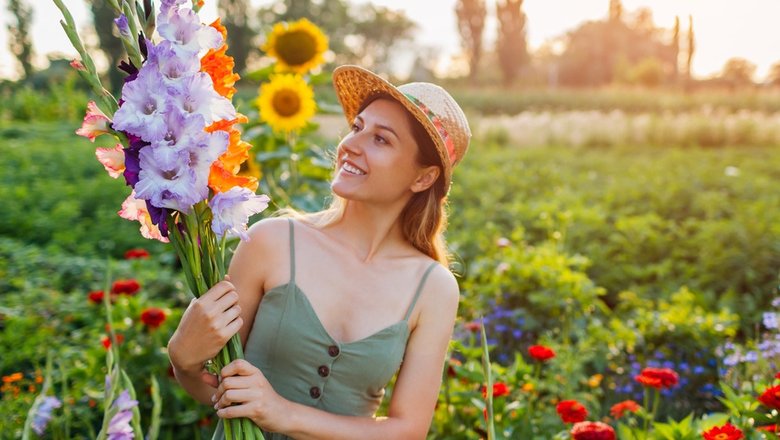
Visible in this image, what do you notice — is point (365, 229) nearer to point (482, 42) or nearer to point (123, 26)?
point (123, 26)

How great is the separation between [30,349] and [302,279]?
Answer: 1.89 metres

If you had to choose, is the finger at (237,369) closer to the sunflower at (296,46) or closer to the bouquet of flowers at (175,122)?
the bouquet of flowers at (175,122)

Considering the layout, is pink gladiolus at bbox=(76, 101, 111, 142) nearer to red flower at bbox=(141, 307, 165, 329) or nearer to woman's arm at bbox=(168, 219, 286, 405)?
woman's arm at bbox=(168, 219, 286, 405)

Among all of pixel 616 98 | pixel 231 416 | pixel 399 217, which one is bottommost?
pixel 616 98

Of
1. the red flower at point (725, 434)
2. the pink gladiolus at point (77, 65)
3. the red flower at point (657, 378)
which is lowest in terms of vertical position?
the red flower at point (657, 378)

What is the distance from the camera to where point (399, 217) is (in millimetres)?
1854

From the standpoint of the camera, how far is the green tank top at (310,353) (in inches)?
64.0

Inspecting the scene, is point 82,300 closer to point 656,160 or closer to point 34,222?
point 34,222

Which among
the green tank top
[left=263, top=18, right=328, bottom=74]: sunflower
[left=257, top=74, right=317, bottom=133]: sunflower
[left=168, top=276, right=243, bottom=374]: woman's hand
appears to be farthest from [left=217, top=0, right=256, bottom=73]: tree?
[left=168, top=276, right=243, bottom=374]: woman's hand

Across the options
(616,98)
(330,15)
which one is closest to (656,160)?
(616,98)

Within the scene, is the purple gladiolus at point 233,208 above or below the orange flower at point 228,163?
below

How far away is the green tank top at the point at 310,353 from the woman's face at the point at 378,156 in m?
0.23

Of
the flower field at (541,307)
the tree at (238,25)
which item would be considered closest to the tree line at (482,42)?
the tree at (238,25)

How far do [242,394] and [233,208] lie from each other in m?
0.36
